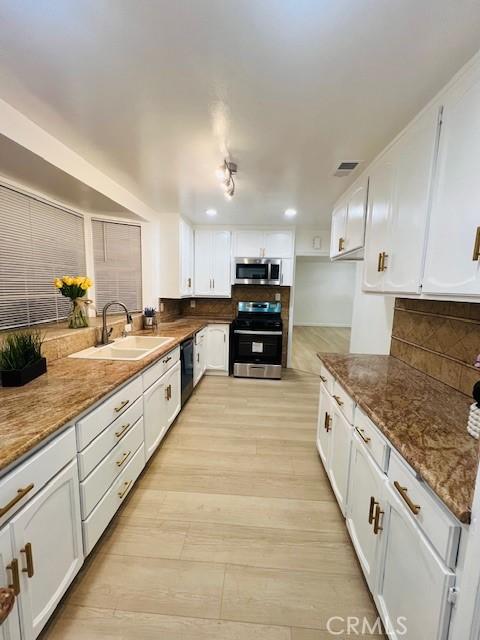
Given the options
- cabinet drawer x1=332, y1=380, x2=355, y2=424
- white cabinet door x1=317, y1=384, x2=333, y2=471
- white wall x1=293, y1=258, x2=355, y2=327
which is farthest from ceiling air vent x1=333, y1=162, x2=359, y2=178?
white wall x1=293, y1=258, x2=355, y2=327

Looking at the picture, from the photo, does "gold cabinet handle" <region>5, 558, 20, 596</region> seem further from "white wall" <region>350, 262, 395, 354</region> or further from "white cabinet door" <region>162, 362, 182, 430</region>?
"white wall" <region>350, 262, 395, 354</region>

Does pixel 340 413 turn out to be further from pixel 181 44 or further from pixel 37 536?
pixel 181 44

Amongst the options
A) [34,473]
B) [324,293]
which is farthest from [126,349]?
[324,293]

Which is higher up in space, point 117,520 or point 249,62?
point 249,62

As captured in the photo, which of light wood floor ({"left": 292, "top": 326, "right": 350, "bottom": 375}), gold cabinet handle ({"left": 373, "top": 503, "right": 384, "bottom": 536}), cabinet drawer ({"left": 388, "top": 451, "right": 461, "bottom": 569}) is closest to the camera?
cabinet drawer ({"left": 388, "top": 451, "right": 461, "bottom": 569})

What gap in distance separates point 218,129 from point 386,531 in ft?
7.19

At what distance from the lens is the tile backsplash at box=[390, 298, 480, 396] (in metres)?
1.45

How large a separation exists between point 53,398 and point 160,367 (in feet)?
3.29

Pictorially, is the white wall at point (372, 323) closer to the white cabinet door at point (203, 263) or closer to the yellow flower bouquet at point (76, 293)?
the white cabinet door at point (203, 263)

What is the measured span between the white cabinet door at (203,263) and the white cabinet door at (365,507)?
3.30m

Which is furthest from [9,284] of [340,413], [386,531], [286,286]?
[286,286]

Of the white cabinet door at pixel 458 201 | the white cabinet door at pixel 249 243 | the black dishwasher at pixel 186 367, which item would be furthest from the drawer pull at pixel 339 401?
the white cabinet door at pixel 249 243

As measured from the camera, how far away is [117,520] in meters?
1.64

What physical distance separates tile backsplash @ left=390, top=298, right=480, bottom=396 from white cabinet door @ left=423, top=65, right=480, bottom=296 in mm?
490
